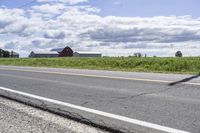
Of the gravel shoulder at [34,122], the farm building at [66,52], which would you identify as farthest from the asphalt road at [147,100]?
the farm building at [66,52]

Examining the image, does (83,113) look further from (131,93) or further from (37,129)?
(131,93)

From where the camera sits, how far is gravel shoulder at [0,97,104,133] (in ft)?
19.5

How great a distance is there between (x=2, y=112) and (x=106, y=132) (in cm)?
293

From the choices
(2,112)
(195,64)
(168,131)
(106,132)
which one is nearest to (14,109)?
(2,112)

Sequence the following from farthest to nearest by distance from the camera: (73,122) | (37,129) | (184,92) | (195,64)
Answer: (195,64) < (184,92) < (73,122) < (37,129)

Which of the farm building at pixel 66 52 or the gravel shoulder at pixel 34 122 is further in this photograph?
the farm building at pixel 66 52

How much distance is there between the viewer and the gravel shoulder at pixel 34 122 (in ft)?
19.5

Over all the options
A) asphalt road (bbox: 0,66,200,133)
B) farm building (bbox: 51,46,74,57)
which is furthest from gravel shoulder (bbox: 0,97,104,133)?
farm building (bbox: 51,46,74,57)

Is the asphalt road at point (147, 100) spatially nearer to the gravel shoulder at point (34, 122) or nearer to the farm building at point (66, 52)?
the gravel shoulder at point (34, 122)

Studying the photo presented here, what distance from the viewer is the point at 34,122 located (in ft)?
21.5

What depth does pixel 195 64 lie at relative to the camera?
893 inches

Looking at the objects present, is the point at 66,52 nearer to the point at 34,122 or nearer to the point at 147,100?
the point at 147,100

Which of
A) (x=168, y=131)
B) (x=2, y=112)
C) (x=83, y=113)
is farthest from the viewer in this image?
(x=2, y=112)

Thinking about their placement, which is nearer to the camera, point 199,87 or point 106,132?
point 106,132
